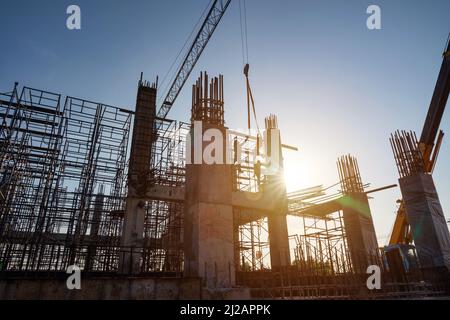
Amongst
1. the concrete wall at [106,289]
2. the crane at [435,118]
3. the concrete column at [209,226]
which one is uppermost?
the crane at [435,118]

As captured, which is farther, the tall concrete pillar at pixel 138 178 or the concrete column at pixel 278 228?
the concrete column at pixel 278 228

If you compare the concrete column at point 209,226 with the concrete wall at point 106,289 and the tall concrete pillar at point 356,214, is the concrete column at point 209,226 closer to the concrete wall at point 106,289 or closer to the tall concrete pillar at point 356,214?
the concrete wall at point 106,289

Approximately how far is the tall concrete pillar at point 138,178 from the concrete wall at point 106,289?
640cm

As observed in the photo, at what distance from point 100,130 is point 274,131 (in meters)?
13.5

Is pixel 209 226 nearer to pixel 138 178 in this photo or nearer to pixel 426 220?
pixel 138 178

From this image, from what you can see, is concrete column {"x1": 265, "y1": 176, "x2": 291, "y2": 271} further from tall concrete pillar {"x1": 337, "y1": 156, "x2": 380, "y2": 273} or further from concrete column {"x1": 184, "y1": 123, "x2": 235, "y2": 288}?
concrete column {"x1": 184, "y1": 123, "x2": 235, "y2": 288}

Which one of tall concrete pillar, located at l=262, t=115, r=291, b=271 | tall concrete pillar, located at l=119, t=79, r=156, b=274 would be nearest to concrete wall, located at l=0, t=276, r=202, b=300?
tall concrete pillar, located at l=119, t=79, r=156, b=274

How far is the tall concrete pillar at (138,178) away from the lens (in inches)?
608

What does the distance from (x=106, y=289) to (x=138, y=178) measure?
984 centimetres

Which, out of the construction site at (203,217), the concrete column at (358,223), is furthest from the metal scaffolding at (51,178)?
the concrete column at (358,223)

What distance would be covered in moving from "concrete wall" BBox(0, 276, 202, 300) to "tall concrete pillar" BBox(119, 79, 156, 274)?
252 inches

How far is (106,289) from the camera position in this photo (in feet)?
24.7
